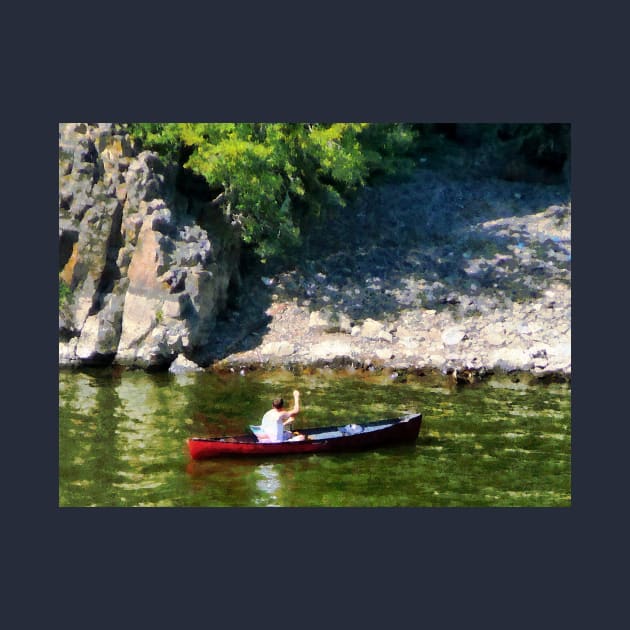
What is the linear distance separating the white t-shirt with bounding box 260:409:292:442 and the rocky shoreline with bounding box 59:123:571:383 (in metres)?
2.94

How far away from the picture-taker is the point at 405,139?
2098 centimetres

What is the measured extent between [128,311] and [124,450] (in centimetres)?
381

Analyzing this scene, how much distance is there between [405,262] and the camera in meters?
21.1

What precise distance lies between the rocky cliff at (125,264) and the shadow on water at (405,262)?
0.87 m

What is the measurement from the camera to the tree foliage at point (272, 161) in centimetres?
1847

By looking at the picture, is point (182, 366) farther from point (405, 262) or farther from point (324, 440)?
point (405, 262)

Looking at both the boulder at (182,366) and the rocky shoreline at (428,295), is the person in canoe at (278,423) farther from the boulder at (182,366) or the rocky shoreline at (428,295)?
the boulder at (182,366)

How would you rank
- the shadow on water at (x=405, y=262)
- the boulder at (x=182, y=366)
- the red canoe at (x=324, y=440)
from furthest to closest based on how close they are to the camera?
1. the shadow on water at (x=405, y=262)
2. the boulder at (x=182, y=366)
3. the red canoe at (x=324, y=440)

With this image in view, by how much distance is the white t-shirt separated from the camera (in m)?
15.9

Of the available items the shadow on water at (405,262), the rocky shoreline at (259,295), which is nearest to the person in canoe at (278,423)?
the rocky shoreline at (259,295)

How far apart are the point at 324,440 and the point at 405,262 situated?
6.06 meters

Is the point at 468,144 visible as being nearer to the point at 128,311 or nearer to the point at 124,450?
the point at 128,311

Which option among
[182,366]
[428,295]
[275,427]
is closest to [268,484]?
[275,427]

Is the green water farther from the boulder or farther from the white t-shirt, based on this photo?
the white t-shirt
